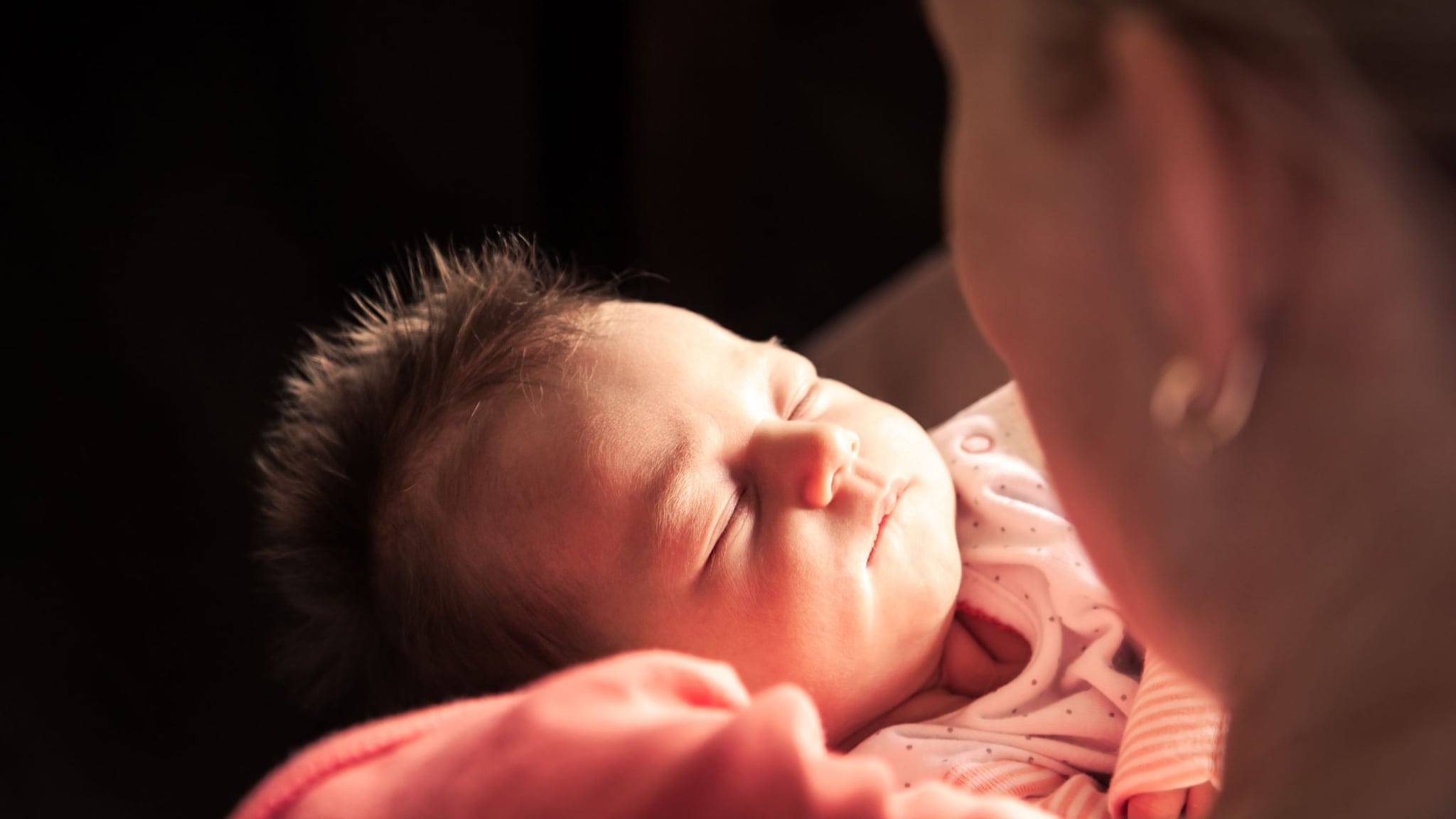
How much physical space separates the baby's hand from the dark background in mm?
781

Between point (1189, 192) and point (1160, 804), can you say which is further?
point (1160, 804)

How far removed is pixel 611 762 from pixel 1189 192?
352 mm

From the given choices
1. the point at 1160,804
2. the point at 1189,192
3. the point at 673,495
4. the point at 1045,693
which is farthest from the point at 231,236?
the point at 1189,192

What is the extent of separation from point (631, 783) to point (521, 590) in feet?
1.04

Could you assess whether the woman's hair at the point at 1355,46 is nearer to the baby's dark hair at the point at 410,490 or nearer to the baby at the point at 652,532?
the baby at the point at 652,532

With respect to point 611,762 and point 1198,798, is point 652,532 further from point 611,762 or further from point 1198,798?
point 1198,798

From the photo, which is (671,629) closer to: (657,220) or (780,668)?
(780,668)

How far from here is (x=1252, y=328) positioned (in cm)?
44

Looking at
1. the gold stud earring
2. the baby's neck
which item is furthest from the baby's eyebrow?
the gold stud earring

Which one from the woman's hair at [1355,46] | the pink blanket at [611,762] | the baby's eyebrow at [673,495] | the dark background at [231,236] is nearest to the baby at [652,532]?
the baby's eyebrow at [673,495]

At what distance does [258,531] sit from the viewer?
1487 mm

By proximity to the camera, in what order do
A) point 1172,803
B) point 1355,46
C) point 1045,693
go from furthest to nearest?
point 1045,693
point 1172,803
point 1355,46

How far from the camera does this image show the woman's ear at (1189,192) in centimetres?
43

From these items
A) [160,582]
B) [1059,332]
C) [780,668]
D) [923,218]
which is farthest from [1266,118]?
[923,218]
